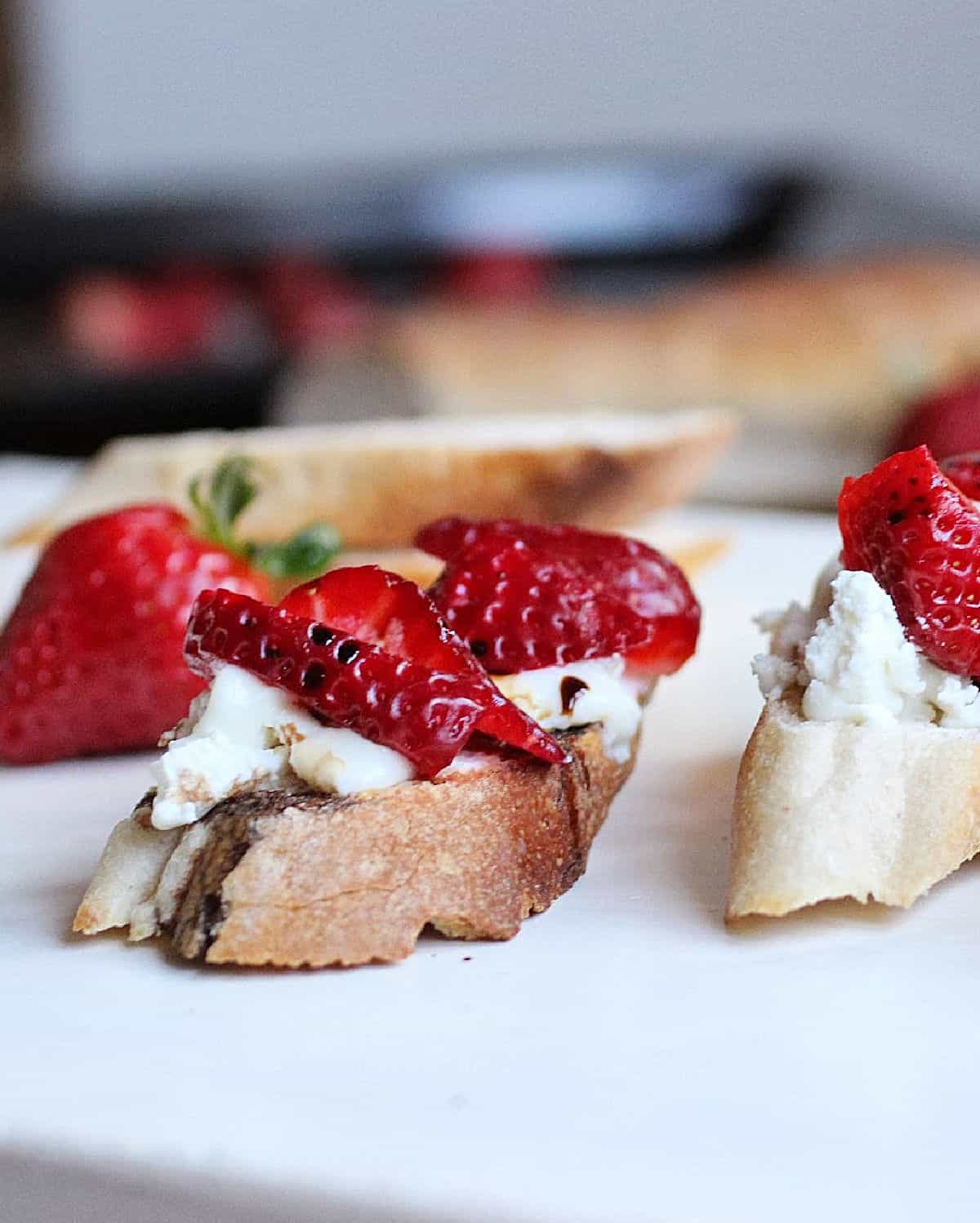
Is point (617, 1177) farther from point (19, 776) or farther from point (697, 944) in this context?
point (19, 776)

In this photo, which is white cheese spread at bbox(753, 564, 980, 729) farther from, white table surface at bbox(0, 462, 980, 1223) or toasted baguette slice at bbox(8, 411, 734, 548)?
toasted baguette slice at bbox(8, 411, 734, 548)

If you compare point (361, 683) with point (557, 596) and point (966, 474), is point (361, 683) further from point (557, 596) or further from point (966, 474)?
point (966, 474)

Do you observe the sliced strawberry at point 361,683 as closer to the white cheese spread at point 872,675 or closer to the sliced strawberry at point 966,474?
the white cheese spread at point 872,675

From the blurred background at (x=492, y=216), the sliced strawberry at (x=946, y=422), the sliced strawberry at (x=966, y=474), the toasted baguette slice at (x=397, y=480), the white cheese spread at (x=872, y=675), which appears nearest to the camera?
the white cheese spread at (x=872, y=675)

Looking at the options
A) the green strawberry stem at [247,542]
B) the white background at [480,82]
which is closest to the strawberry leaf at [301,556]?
the green strawberry stem at [247,542]

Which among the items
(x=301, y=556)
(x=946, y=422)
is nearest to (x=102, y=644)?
(x=301, y=556)

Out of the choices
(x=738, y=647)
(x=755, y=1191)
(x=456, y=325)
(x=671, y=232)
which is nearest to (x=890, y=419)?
(x=456, y=325)
